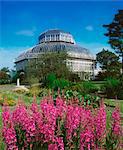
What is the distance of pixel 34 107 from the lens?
196 inches

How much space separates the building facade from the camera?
64.8m

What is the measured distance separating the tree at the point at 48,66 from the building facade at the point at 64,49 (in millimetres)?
21137

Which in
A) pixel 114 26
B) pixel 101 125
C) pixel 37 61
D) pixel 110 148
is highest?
pixel 114 26

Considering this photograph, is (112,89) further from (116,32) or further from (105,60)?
(105,60)

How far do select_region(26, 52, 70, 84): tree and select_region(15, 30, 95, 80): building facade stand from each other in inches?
832

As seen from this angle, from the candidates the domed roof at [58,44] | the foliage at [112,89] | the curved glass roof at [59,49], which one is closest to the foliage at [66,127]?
the foliage at [112,89]

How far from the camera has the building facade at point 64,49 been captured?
212 feet

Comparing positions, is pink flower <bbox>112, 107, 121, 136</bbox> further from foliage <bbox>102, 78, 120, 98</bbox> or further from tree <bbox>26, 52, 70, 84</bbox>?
tree <bbox>26, 52, 70, 84</bbox>

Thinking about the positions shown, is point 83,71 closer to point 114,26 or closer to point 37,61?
point 37,61

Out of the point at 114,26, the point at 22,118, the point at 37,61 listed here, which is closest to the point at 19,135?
the point at 22,118

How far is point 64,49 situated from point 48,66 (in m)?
23.2

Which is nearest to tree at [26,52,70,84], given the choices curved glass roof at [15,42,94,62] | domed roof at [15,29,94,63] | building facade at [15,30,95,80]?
building facade at [15,30,95,80]

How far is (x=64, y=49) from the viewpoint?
207 ft

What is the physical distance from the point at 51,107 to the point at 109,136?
89cm
